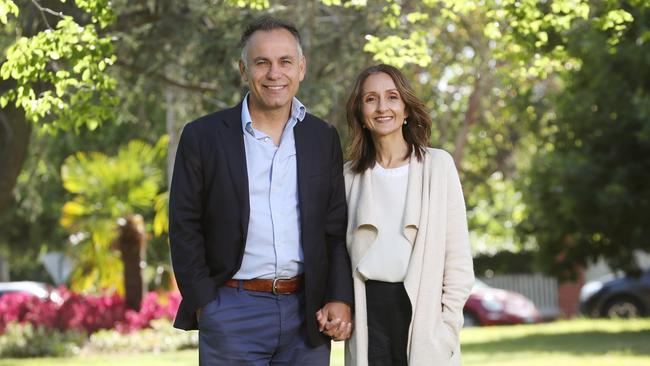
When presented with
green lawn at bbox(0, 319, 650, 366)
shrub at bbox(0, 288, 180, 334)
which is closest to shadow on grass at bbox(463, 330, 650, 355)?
green lawn at bbox(0, 319, 650, 366)

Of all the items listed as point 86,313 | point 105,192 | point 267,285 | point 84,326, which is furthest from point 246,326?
point 105,192

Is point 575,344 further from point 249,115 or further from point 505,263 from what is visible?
point 505,263

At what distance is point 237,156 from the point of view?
17.1 ft

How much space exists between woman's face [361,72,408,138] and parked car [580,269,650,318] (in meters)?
21.7

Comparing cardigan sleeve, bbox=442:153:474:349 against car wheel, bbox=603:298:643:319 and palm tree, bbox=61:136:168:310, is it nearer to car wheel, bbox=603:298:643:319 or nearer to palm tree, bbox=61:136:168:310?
palm tree, bbox=61:136:168:310

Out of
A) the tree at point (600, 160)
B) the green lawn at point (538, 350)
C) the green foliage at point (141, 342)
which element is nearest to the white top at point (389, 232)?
the green lawn at point (538, 350)

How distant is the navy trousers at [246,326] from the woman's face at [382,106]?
2.91ft

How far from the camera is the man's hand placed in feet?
17.4

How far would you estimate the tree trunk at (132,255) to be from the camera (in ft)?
70.5

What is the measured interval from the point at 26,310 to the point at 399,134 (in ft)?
56.6

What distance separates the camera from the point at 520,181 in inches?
876

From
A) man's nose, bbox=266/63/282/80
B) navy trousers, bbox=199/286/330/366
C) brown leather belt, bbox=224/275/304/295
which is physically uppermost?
man's nose, bbox=266/63/282/80

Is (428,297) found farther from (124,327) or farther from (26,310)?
(26,310)

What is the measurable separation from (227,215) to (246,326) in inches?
18.7
